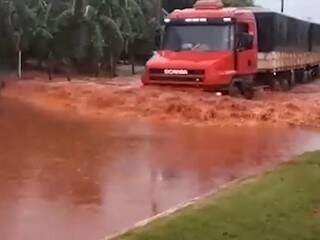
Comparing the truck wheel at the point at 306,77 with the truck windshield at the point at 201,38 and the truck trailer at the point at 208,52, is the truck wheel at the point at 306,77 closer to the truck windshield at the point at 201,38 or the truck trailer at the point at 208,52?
the truck trailer at the point at 208,52

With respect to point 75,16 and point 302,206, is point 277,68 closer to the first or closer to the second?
point 75,16

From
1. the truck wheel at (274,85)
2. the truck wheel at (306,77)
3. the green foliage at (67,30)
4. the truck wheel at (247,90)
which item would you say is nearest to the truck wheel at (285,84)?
the truck wheel at (274,85)

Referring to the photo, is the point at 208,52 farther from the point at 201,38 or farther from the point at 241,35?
the point at 241,35

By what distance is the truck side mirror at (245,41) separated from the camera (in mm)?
24109

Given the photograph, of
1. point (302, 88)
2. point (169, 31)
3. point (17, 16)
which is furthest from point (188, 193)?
point (302, 88)

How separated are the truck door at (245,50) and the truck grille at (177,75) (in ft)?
6.21

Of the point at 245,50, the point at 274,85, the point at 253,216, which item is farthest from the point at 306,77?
the point at 253,216

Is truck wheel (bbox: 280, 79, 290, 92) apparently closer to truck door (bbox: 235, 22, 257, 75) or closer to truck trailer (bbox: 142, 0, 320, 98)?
truck trailer (bbox: 142, 0, 320, 98)

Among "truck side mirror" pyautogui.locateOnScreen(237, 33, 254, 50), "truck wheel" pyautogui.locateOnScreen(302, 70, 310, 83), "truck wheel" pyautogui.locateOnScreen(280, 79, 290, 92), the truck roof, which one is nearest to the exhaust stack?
the truck roof

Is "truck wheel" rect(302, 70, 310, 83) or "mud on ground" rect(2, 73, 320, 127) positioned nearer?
"mud on ground" rect(2, 73, 320, 127)

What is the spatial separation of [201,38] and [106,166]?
1128cm

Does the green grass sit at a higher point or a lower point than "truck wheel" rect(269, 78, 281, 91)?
higher

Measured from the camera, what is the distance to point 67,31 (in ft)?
111

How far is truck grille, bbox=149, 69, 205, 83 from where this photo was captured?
22.6 metres
